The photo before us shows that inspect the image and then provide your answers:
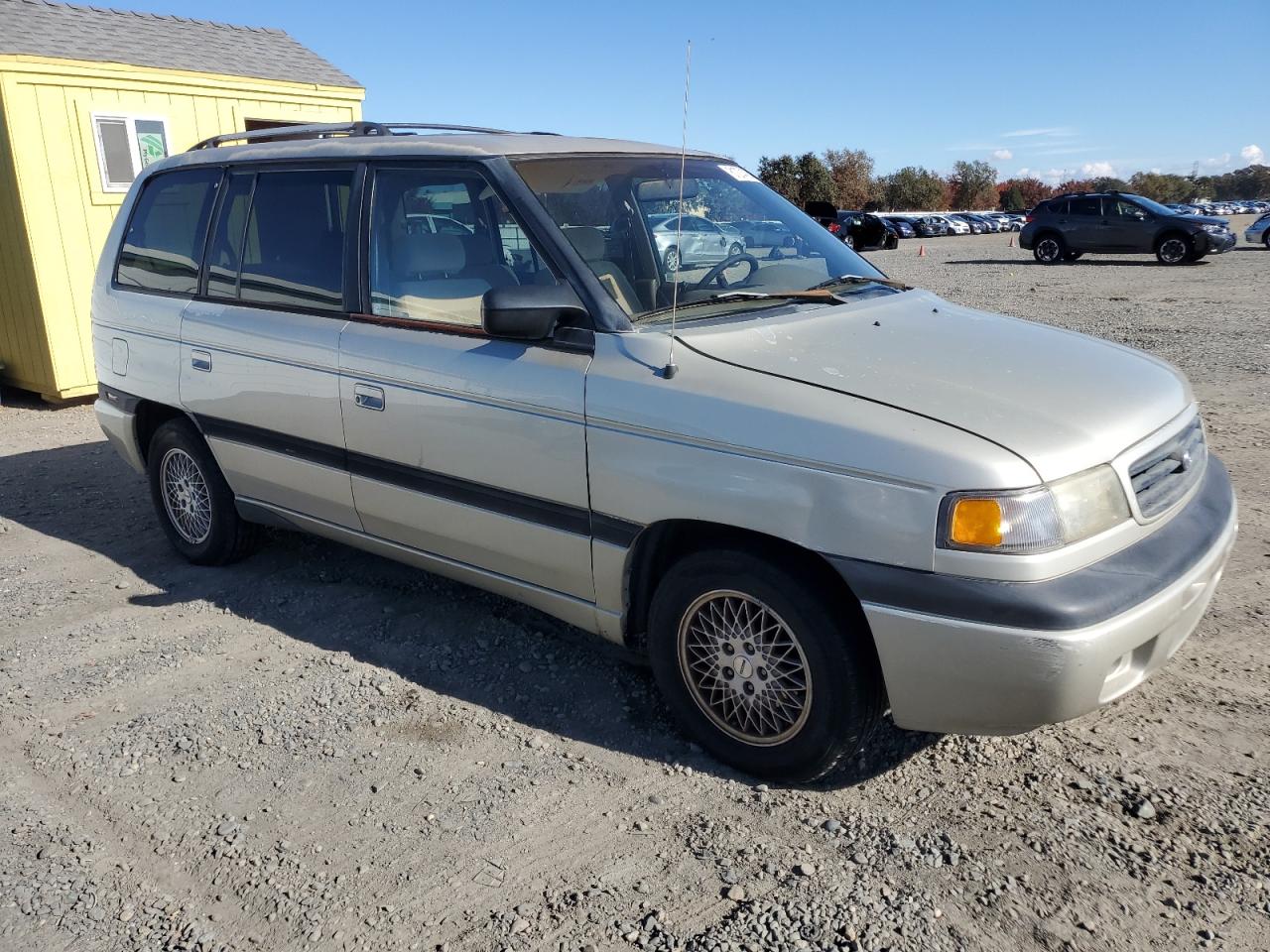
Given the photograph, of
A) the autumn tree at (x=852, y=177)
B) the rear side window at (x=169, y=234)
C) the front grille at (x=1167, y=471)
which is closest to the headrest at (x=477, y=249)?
the rear side window at (x=169, y=234)

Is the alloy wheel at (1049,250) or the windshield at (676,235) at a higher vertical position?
the windshield at (676,235)

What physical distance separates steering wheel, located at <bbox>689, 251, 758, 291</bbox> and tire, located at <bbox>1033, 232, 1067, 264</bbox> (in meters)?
24.0

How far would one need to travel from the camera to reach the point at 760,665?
3.12 metres

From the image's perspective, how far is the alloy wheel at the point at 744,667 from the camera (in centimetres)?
306

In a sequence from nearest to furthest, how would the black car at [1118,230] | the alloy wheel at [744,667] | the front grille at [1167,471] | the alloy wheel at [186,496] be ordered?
the front grille at [1167,471], the alloy wheel at [744,667], the alloy wheel at [186,496], the black car at [1118,230]

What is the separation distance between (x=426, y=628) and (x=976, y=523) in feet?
8.49

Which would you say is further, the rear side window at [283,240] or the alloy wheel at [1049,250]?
the alloy wheel at [1049,250]

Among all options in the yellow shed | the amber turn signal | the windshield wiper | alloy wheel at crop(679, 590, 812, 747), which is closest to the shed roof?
the yellow shed

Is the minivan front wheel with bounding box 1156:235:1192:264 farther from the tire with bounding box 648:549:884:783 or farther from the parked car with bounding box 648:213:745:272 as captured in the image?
the tire with bounding box 648:549:884:783

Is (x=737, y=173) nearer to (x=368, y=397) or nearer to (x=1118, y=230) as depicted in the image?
(x=368, y=397)

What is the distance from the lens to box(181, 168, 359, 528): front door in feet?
13.7

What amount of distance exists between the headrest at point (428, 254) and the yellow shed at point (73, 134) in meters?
6.38

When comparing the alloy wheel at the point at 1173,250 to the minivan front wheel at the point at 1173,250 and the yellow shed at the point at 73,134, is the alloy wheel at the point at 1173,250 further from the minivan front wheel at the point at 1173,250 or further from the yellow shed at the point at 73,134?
the yellow shed at the point at 73,134

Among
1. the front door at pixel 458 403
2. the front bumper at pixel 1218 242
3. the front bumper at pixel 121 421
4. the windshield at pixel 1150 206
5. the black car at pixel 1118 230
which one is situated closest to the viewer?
the front door at pixel 458 403
